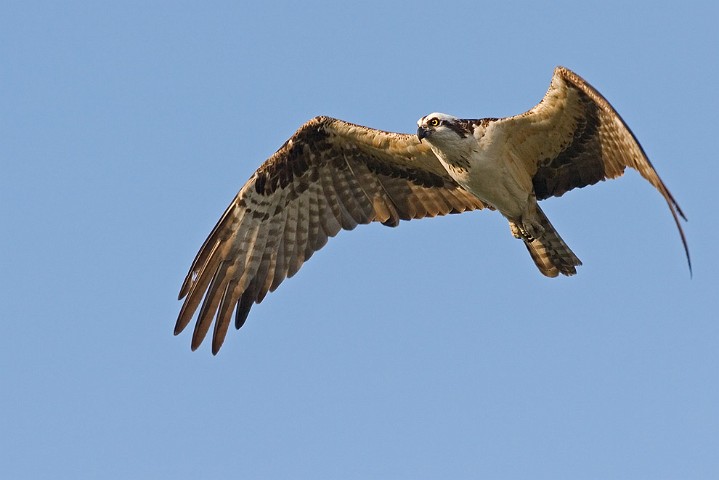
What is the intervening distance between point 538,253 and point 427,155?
5.84ft

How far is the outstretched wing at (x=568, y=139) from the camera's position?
12.9 metres

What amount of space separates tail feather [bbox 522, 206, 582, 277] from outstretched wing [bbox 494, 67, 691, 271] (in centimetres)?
41

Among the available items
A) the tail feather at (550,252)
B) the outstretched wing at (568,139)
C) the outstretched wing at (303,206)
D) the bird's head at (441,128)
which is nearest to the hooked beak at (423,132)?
the bird's head at (441,128)

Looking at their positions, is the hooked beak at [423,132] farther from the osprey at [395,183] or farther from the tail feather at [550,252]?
the tail feather at [550,252]

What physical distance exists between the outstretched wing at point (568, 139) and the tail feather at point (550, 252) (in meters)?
0.41

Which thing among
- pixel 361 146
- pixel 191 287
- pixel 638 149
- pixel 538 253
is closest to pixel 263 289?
pixel 191 287

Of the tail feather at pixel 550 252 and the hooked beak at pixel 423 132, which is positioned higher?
the hooked beak at pixel 423 132

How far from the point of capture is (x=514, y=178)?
552 inches

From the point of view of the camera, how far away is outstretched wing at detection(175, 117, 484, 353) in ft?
49.4

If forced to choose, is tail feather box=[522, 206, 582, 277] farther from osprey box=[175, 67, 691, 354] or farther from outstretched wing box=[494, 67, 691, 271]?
outstretched wing box=[494, 67, 691, 271]

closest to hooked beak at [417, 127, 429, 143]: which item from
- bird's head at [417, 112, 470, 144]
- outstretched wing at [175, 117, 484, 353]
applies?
bird's head at [417, 112, 470, 144]

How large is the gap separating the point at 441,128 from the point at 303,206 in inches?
107

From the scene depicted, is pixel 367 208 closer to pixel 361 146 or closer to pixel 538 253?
pixel 361 146

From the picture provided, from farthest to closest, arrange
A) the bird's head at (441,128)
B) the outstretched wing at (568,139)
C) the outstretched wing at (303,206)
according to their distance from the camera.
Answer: the outstretched wing at (303,206)
the bird's head at (441,128)
the outstretched wing at (568,139)
